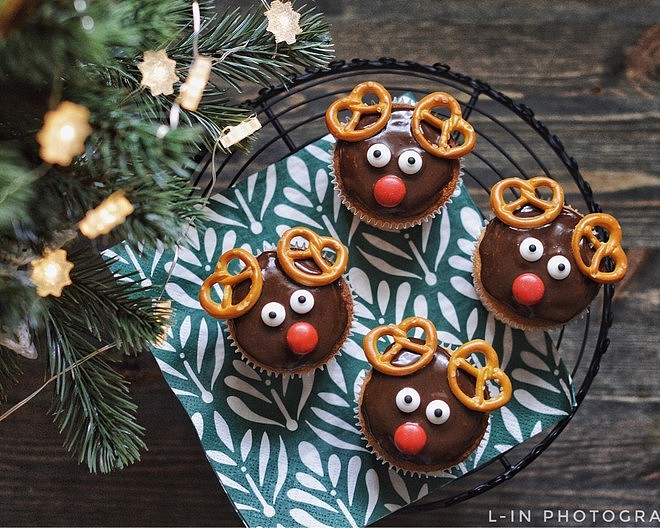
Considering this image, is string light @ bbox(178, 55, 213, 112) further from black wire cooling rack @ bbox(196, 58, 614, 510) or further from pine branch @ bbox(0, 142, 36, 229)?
black wire cooling rack @ bbox(196, 58, 614, 510)

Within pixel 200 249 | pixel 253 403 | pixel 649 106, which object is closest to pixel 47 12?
pixel 200 249

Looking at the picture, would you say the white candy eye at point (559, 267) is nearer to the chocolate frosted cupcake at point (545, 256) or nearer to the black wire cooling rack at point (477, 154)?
the chocolate frosted cupcake at point (545, 256)

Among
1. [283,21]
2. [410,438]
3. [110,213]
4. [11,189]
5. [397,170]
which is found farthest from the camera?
[397,170]

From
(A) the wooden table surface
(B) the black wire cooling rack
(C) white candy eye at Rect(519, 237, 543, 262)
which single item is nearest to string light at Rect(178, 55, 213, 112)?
(B) the black wire cooling rack

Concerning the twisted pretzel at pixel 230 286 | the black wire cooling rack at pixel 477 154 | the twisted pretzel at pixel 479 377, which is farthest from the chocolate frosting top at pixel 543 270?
the twisted pretzel at pixel 230 286

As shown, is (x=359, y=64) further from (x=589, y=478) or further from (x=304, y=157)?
Result: (x=589, y=478)

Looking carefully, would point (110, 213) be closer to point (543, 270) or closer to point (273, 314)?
point (273, 314)

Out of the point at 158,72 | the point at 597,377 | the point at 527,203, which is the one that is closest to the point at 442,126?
the point at 527,203
